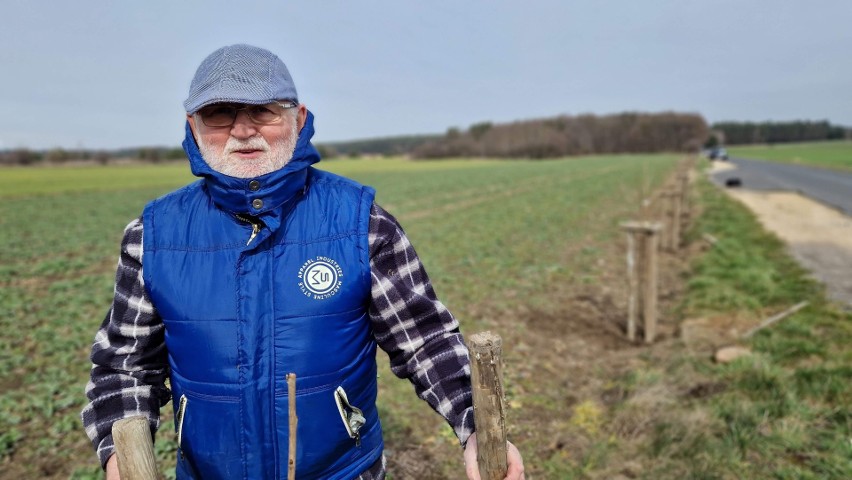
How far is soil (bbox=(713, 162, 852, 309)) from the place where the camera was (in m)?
8.84

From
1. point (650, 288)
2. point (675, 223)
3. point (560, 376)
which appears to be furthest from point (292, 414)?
point (675, 223)

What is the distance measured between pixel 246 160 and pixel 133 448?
894 mm

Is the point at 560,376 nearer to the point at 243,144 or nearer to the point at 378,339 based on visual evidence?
the point at 378,339

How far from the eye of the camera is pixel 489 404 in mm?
1567

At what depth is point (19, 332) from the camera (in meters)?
7.29

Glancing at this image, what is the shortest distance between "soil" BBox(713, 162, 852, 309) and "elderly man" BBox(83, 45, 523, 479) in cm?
789

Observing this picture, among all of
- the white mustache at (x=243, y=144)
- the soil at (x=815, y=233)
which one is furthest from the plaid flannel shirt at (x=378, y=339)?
the soil at (x=815, y=233)

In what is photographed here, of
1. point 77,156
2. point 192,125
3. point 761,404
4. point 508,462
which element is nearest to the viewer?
point 508,462

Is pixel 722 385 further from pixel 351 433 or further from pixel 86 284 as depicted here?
pixel 86 284

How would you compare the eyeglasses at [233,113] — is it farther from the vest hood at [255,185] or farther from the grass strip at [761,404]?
the grass strip at [761,404]

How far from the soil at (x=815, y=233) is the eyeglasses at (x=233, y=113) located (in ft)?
27.2

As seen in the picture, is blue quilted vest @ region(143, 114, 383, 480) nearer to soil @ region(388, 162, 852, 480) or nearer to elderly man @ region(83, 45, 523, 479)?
elderly man @ region(83, 45, 523, 479)

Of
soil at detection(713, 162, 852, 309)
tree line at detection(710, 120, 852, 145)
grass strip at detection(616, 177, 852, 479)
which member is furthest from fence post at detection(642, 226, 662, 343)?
tree line at detection(710, 120, 852, 145)

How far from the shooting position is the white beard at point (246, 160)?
1738 millimetres
